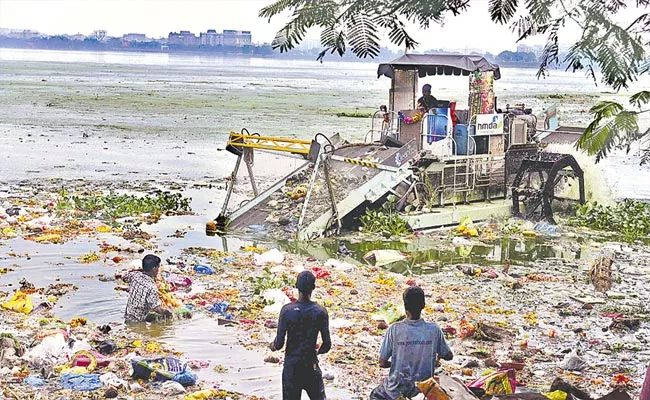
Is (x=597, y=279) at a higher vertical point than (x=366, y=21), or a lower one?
lower

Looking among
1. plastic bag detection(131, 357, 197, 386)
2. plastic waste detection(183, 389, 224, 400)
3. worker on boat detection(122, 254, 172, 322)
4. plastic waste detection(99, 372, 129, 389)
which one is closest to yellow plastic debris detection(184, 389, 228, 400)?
plastic waste detection(183, 389, 224, 400)

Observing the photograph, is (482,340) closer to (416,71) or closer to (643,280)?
(643,280)

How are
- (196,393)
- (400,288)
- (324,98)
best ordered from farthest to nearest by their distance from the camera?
1. (324,98)
2. (400,288)
3. (196,393)

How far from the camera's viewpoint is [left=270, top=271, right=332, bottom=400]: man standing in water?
6.41 m

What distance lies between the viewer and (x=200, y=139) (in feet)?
110

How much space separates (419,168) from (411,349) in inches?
410

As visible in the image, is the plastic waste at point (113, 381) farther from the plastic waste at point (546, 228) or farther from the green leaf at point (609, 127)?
the plastic waste at point (546, 228)

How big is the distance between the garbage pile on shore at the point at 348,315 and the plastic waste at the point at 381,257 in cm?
2

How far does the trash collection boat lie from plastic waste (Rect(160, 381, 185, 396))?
22.8 ft

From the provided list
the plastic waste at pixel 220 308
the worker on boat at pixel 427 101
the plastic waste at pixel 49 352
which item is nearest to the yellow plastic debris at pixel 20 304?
the plastic waste at pixel 49 352

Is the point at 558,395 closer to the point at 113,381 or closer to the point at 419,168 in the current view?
the point at 113,381

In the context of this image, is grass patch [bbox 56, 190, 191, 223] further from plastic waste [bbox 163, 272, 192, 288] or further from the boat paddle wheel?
the boat paddle wheel

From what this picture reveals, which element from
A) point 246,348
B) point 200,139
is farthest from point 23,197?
point 200,139

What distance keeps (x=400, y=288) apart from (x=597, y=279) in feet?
9.70
